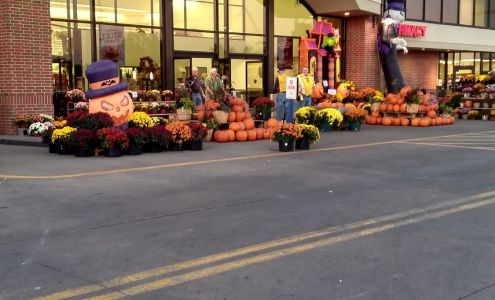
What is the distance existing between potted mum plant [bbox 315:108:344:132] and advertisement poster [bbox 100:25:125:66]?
6903 mm

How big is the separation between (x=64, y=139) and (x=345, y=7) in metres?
15.8

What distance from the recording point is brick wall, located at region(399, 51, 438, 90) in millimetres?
29391

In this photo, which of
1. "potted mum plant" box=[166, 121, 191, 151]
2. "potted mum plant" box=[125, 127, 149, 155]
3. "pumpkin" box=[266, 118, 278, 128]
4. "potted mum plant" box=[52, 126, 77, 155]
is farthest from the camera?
"pumpkin" box=[266, 118, 278, 128]

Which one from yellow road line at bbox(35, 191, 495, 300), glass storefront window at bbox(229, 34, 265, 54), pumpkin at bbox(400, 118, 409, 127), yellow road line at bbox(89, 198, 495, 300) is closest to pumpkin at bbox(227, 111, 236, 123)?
pumpkin at bbox(400, 118, 409, 127)

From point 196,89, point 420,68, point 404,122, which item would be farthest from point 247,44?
point 420,68

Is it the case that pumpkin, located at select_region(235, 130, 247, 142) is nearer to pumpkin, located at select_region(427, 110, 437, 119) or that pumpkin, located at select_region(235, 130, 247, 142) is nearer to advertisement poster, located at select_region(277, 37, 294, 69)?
pumpkin, located at select_region(427, 110, 437, 119)

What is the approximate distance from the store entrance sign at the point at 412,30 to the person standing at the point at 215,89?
13316 mm

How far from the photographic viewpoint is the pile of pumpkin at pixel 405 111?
21062 millimetres

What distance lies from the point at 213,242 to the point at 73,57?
14.3 m

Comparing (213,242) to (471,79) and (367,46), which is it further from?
(471,79)

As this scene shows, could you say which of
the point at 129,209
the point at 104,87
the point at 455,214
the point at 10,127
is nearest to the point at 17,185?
the point at 129,209

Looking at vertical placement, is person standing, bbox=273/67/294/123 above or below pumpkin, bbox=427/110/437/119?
above

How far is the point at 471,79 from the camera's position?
30.1 meters

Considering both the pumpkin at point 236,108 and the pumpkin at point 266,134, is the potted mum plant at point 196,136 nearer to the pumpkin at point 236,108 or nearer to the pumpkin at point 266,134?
the pumpkin at point 236,108
